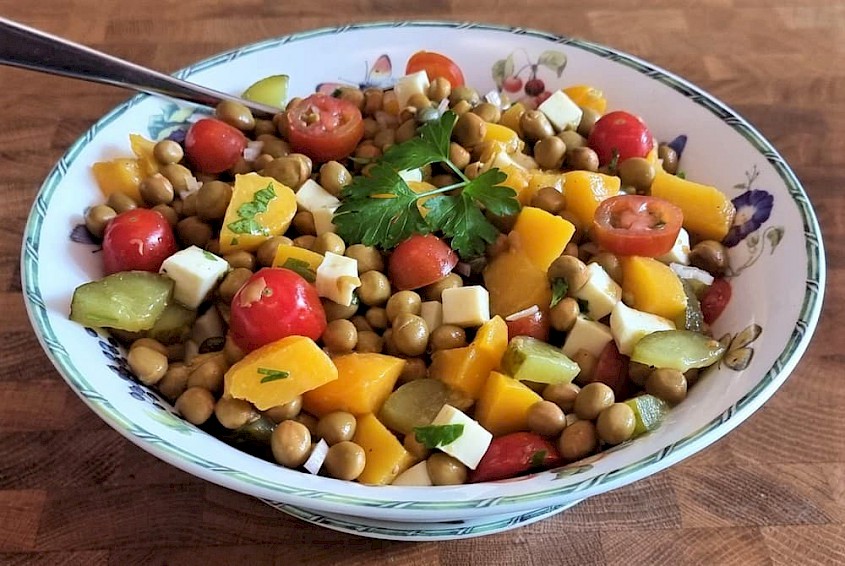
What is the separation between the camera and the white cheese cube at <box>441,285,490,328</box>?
1.98m

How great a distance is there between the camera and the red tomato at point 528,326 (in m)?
2.00

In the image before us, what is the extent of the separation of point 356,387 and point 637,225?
2.78ft

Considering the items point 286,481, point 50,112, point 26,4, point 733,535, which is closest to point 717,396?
point 733,535

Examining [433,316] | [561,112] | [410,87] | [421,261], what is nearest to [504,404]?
[433,316]

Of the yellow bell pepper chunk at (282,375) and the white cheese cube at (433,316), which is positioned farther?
the white cheese cube at (433,316)

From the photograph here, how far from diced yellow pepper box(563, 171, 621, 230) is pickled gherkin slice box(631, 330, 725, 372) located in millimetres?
438

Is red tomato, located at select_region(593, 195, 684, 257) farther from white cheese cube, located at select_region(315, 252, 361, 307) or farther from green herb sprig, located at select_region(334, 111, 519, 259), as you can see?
white cheese cube, located at select_region(315, 252, 361, 307)

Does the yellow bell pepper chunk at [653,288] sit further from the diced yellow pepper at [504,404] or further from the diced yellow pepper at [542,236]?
the diced yellow pepper at [504,404]

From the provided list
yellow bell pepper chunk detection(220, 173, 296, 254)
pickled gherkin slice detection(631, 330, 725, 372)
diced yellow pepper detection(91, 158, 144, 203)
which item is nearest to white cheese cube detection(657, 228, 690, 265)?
pickled gherkin slice detection(631, 330, 725, 372)

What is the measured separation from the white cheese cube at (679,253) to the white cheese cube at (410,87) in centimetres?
93

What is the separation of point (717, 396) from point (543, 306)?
1.55 feet

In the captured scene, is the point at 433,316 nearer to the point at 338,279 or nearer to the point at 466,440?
the point at 338,279

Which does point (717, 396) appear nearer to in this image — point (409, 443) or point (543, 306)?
point (543, 306)

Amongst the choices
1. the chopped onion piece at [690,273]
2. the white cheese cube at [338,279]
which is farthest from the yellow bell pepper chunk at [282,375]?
the chopped onion piece at [690,273]
